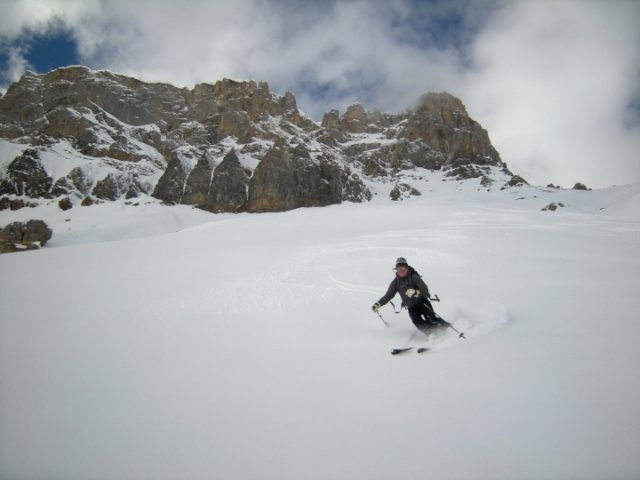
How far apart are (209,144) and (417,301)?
9407 centimetres

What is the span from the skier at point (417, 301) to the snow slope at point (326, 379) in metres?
0.47

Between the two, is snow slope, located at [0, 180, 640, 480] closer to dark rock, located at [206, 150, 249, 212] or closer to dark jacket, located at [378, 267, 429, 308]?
dark jacket, located at [378, 267, 429, 308]

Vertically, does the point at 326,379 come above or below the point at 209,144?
below

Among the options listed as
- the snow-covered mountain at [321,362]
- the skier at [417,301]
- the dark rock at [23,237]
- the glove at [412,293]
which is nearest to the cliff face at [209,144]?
the dark rock at [23,237]

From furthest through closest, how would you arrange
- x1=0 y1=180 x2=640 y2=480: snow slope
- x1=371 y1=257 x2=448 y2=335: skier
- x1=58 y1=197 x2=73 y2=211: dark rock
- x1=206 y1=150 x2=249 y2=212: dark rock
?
x1=206 y1=150 x2=249 y2=212: dark rock, x1=58 y1=197 x2=73 y2=211: dark rock, x1=371 y1=257 x2=448 y2=335: skier, x1=0 y1=180 x2=640 y2=480: snow slope

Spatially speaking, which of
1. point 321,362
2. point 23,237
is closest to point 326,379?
point 321,362

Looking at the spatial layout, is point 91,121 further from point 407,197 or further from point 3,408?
point 3,408

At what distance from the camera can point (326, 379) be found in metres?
4.09

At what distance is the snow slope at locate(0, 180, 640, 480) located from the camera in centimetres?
265

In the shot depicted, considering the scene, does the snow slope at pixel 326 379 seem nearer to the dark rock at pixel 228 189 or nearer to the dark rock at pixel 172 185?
the dark rock at pixel 228 189

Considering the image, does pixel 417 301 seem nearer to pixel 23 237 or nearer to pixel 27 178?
pixel 23 237

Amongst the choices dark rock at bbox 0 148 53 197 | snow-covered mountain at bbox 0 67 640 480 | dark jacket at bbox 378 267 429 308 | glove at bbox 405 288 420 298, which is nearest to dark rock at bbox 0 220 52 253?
dark rock at bbox 0 148 53 197

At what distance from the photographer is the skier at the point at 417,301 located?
219 inches

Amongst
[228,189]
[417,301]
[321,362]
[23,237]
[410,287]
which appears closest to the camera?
[321,362]
